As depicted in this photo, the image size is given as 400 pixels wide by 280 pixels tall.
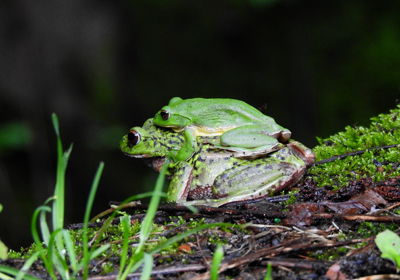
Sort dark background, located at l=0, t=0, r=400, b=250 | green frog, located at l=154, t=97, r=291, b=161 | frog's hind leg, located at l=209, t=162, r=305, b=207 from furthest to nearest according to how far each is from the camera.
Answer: dark background, located at l=0, t=0, r=400, b=250, green frog, located at l=154, t=97, r=291, b=161, frog's hind leg, located at l=209, t=162, r=305, b=207

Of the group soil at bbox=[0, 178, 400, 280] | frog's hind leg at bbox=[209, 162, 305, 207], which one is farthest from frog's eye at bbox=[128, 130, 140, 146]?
soil at bbox=[0, 178, 400, 280]

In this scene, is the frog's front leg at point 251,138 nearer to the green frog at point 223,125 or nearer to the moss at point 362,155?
the green frog at point 223,125

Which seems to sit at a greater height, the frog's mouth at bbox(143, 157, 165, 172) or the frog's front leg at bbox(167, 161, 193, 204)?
the frog's mouth at bbox(143, 157, 165, 172)

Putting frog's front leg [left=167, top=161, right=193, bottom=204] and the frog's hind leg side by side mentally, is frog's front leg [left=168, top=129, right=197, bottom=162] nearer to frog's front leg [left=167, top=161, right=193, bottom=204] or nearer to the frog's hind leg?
frog's front leg [left=167, top=161, right=193, bottom=204]

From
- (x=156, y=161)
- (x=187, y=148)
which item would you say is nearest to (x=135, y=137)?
(x=156, y=161)

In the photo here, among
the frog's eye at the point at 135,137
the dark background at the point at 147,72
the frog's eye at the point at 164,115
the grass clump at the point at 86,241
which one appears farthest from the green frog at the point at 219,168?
the dark background at the point at 147,72

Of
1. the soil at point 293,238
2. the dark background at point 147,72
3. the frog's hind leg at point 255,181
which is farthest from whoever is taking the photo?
the dark background at point 147,72
